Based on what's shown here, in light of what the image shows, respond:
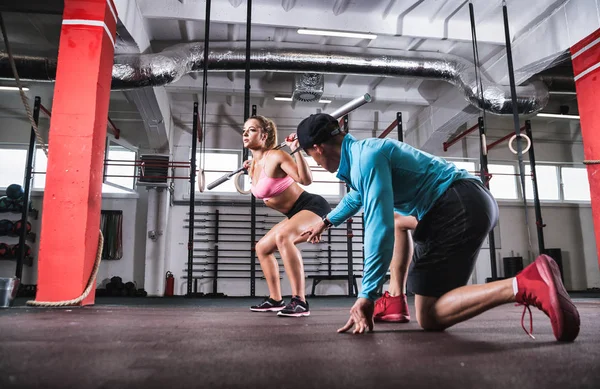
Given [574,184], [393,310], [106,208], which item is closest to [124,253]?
[106,208]

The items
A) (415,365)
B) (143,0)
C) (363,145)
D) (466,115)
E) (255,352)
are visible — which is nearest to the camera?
(415,365)

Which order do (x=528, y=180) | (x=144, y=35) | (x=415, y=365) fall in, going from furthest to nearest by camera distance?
(x=528, y=180) → (x=144, y=35) → (x=415, y=365)

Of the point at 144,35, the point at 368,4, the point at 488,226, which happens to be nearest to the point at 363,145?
the point at 488,226

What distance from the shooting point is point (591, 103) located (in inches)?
176

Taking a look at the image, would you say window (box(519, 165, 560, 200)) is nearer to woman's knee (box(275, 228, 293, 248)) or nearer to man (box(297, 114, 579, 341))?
woman's knee (box(275, 228, 293, 248))

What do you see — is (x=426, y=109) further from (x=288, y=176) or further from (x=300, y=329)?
(x=300, y=329)

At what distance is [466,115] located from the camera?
7273 millimetres

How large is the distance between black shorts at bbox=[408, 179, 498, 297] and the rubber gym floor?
202 mm

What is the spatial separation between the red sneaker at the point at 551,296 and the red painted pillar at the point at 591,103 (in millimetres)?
3720

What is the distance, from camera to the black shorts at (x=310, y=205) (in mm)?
2766

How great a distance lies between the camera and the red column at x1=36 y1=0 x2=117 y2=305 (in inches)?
120

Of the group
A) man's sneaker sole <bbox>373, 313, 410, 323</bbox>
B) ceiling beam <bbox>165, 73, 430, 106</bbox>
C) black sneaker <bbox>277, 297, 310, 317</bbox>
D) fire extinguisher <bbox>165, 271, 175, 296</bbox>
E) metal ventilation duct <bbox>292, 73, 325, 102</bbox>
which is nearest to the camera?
man's sneaker sole <bbox>373, 313, 410, 323</bbox>

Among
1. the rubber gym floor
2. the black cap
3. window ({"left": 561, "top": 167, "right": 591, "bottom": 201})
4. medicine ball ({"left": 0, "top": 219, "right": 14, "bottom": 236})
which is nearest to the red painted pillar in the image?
the rubber gym floor

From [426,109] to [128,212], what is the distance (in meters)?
6.40
